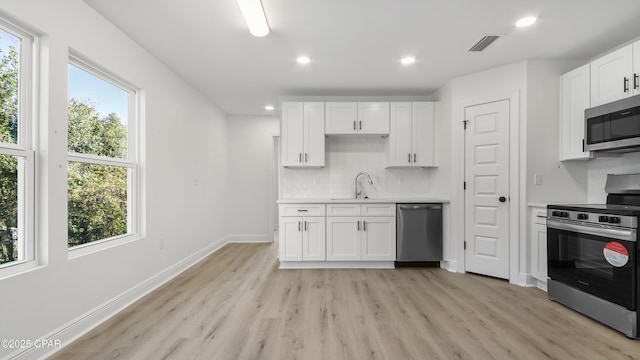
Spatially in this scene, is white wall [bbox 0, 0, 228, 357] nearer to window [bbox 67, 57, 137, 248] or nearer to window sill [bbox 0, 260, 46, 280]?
window sill [bbox 0, 260, 46, 280]

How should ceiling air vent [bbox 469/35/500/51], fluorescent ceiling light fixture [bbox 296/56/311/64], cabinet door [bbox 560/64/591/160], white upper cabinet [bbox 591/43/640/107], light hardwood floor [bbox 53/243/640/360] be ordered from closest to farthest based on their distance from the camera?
light hardwood floor [bbox 53/243/640/360] < white upper cabinet [bbox 591/43/640/107] < ceiling air vent [bbox 469/35/500/51] < cabinet door [bbox 560/64/591/160] < fluorescent ceiling light fixture [bbox 296/56/311/64]

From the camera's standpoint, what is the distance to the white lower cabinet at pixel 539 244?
3109 millimetres

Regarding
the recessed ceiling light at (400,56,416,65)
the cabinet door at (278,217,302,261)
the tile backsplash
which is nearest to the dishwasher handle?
the tile backsplash

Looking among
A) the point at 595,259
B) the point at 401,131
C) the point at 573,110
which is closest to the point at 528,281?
the point at 595,259

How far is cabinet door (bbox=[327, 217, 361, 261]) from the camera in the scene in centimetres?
402

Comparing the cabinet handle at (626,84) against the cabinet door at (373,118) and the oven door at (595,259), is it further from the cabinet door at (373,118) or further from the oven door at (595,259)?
the cabinet door at (373,118)

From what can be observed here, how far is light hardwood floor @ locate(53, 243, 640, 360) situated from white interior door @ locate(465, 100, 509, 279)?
30cm

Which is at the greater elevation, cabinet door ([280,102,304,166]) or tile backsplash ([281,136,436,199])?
cabinet door ([280,102,304,166])

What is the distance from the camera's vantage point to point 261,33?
2.54m

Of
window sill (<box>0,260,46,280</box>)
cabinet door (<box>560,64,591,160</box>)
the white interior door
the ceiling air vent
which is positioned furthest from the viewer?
the white interior door

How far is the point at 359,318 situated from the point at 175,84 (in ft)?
11.5

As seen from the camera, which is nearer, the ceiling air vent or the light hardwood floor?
the light hardwood floor

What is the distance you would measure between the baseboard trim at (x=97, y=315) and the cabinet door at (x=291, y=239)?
136cm

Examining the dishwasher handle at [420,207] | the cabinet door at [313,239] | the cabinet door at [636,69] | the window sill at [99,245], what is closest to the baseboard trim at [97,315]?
the window sill at [99,245]
